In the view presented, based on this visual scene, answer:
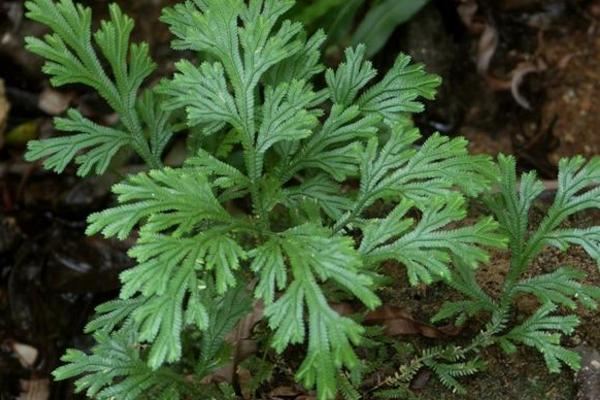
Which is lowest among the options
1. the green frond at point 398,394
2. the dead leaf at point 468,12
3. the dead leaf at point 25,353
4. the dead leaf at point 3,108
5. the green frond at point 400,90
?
the dead leaf at point 25,353

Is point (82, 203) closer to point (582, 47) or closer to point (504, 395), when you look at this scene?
point (504, 395)

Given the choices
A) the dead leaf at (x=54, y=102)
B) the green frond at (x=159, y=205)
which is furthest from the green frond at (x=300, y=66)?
the dead leaf at (x=54, y=102)

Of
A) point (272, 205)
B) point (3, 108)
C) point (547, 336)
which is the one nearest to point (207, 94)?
point (272, 205)

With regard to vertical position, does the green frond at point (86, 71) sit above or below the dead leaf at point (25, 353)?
above

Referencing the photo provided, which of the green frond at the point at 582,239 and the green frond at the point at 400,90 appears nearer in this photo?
the green frond at the point at 582,239

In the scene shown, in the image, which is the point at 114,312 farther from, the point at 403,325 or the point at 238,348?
the point at 403,325

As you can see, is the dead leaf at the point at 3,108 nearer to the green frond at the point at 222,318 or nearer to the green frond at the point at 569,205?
the green frond at the point at 222,318
